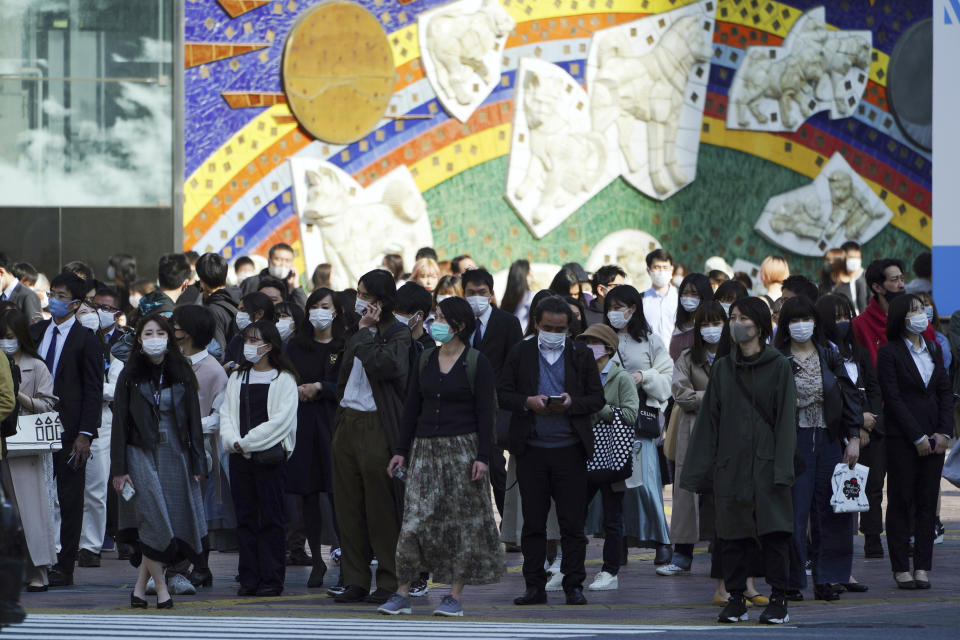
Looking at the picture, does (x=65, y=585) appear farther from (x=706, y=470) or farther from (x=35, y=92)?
(x=35, y=92)

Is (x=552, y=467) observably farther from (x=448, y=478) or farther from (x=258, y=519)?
(x=258, y=519)

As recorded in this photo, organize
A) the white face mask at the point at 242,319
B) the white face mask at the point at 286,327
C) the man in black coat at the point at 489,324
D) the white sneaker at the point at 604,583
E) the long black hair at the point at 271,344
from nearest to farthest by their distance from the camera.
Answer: the long black hair at the point at 271,344 → the white sneaker at the point at 604,583 → the white face mask at the point at 286,327 → the man in black coat at the point at 489,324 → the white face mask at the point at 242,319

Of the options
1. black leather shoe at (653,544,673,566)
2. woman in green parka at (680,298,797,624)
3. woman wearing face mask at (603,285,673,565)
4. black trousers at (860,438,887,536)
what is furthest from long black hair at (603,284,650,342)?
woman in green parka at (680,298,797,624)

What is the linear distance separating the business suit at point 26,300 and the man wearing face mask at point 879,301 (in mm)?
7018

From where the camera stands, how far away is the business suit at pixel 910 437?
11.3 metres

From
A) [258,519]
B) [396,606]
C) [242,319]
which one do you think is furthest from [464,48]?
[396,606]

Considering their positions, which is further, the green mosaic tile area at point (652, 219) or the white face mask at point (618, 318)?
the green mosaic tile area at point (652, 219)

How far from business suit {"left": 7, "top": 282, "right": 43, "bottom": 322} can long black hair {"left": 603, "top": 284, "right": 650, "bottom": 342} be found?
577 cm

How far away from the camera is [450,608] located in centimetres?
1019

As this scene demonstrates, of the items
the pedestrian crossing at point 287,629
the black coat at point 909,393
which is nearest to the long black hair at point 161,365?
the pedestrian crossing at point 287,629

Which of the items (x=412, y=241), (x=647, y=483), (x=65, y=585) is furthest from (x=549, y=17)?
(x=65, y=585)

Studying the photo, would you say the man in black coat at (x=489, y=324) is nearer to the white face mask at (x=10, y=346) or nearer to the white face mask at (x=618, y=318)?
the white face mask at (x=618, y=318)

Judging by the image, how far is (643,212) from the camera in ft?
75.9

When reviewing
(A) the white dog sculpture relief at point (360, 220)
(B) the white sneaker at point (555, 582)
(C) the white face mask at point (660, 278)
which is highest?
(A) the white dog sculpture relief at point (360, 220)
